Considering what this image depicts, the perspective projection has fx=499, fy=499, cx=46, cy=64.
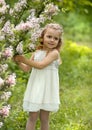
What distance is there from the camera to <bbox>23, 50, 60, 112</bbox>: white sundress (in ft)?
18.6

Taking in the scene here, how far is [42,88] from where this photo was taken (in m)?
5.67

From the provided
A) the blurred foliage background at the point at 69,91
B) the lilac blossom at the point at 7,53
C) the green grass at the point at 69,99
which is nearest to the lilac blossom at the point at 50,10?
the blurred foliage background at the point at 69,91

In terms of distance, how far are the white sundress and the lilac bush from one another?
0.46 meters

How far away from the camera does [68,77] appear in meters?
11.0

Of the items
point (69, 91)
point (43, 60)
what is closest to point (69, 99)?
point (69, 91)

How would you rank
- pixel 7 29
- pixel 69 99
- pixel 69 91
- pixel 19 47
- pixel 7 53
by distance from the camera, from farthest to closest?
pixel 69 91 < pixel 69 99 < pixel 19 47 < pixel 7 29 < pixel 7 53

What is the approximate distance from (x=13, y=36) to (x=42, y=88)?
2.99 feet

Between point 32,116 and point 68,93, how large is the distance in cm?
351

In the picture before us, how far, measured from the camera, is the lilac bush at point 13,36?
192 inches

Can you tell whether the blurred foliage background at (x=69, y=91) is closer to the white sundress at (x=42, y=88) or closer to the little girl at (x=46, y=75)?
the little girl at (x=46, y=75)

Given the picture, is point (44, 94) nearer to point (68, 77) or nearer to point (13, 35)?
point (13, 35)

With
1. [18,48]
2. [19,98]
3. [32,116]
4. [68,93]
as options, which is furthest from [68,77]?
[18,48]

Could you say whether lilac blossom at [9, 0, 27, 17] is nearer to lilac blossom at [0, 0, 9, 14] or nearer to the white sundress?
lilac blossom at [0, 0, 9, 14]

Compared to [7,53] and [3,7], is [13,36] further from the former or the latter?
[3,7]
